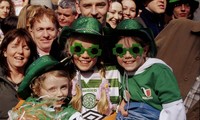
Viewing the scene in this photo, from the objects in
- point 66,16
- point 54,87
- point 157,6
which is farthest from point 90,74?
point 66,16

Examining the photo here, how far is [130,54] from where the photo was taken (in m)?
4.25

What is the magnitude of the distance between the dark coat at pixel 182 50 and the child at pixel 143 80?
0.28 meters

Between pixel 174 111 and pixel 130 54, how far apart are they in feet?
2.03

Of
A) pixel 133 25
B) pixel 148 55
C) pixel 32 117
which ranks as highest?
pixel 133 25

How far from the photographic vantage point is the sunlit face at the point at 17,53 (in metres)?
4.93

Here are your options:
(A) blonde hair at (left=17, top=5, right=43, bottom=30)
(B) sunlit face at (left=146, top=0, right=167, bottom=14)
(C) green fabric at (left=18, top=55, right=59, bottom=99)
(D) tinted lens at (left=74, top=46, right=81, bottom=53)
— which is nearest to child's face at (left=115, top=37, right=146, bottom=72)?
(D) tinted lens at (left=74, top=46, right=81, bottom=53)

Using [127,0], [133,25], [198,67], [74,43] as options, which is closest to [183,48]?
[198,67]

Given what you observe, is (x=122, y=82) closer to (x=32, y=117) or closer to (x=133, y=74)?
(x=133, y=74)

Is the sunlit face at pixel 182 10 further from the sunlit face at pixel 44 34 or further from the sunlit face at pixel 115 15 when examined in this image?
the sunlit face at pixel 44 34

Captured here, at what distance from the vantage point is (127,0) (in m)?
6.98

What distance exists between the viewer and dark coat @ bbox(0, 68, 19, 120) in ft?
15.2

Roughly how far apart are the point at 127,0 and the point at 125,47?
2.79 m

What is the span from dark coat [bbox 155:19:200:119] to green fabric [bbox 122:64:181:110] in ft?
1.21

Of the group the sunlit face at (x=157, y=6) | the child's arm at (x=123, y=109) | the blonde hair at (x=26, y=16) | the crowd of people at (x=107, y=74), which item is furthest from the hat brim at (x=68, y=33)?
the sunlit face at (x=157, y=6)
